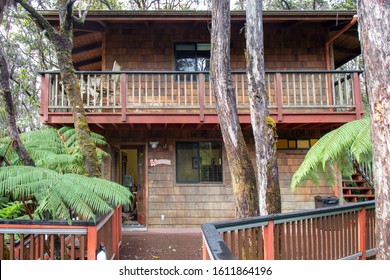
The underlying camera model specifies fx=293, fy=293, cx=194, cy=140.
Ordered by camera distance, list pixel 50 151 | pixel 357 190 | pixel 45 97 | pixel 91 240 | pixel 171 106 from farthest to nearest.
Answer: pixel 357 190
pixel 171 106
pixel 45 97
pixel 50 151
pixel 91 240

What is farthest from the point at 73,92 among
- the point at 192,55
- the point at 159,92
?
the point at 192,55

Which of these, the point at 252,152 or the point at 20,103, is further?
the point at 20,103

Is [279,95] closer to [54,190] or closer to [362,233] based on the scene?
[362,233]

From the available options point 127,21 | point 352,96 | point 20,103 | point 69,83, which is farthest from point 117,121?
point 20,103

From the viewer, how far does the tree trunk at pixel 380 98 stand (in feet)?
7.55

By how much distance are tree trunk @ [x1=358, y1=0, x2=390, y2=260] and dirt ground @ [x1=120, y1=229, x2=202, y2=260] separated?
150 inches

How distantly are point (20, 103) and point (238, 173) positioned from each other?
18.7m

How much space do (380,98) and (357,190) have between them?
8.35 meters

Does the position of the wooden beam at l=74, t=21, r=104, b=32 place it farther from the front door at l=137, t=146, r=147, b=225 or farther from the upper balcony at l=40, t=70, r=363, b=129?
the front door at l=137, t=146, r=147, b=225

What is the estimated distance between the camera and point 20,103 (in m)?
18.6

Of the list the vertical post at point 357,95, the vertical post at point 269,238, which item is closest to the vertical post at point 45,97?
the vertical post at point 269,238

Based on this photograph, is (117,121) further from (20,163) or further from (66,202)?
(66,202)

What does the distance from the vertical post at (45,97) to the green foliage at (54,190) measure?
439 cm

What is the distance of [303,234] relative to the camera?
373 cm
